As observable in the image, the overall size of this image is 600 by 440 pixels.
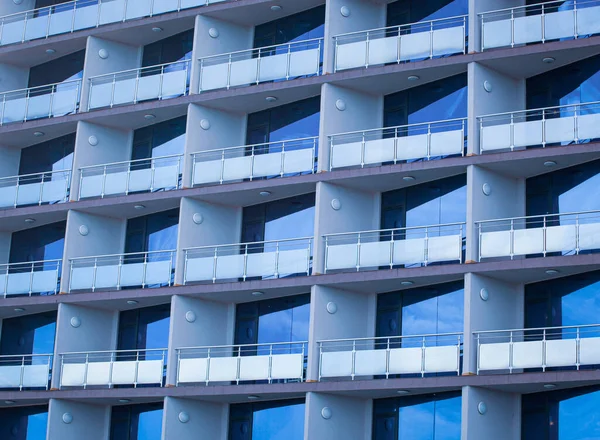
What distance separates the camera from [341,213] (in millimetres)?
37062

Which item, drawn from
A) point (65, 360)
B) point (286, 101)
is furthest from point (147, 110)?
point (65, 360)

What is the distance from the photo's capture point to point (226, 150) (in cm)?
4003

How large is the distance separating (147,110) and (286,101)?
4.58m

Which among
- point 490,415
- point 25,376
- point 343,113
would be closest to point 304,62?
point 343,113

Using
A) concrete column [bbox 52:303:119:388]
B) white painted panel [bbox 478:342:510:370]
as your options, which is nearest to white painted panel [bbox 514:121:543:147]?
white painted panel [bbox 478:342:510:370]

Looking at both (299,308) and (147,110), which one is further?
(147,110)

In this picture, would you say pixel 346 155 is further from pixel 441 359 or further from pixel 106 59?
pixel 106 59

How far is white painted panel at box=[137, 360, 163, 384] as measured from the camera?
37328mm

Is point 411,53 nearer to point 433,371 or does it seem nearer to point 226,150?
point 226,150

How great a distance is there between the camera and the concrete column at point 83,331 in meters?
39.6

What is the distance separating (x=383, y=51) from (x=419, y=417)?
416 inches

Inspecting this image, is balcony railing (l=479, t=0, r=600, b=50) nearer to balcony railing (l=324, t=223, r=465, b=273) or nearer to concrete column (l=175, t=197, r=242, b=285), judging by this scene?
balcony railing (l=324, t=223, r=465, b=273)

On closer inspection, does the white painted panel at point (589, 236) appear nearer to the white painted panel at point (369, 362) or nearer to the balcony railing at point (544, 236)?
the balcony railing at point (544, 236)

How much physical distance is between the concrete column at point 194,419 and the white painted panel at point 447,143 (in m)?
9.78
